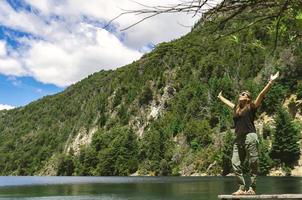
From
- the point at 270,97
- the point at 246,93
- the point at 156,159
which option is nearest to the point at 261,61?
the point at 270,97

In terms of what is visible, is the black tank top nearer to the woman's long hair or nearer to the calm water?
the woman's long hair

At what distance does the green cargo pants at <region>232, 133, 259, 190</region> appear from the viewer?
10867mm

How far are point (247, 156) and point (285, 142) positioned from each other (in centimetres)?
13167

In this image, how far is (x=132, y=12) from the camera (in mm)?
4633

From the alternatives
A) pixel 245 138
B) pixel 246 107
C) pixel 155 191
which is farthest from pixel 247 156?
pixel 155 191

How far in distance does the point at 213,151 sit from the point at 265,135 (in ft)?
65.1

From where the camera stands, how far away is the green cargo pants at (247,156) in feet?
35.7

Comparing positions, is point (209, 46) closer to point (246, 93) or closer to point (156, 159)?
point (246, 93)

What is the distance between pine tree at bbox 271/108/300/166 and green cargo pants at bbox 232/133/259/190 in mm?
130351

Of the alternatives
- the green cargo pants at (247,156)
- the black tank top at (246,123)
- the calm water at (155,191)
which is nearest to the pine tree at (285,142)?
the calm water at (155,191)

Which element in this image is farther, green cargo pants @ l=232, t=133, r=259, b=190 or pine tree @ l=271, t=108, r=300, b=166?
pine tree @ l=271, t=108, r=300, b=166

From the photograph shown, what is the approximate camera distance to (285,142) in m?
138

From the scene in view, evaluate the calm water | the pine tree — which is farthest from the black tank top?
the pine tree

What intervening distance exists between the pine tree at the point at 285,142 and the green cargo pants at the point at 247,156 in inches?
5132
